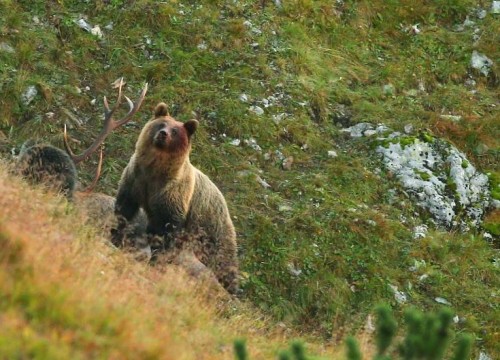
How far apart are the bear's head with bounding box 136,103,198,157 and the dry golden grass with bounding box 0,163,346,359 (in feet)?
7.26

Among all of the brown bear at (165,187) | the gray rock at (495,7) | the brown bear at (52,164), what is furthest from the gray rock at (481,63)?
the brown bear at (52,164)

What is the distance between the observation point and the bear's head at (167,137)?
10.4 m

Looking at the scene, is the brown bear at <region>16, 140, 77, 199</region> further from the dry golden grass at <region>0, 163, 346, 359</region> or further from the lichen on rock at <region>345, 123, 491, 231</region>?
the lichen on rock at <region>345, 123, 491, 231</region>

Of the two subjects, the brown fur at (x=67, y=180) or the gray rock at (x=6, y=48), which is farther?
the gray rock at (x=6, y=48)

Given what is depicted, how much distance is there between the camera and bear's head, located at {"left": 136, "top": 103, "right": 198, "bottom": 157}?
10391 mm

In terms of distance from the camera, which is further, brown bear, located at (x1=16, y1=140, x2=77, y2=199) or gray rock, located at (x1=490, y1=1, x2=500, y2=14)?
gray rock, located at (x1=490, y1=1, x2=500, y2=14)

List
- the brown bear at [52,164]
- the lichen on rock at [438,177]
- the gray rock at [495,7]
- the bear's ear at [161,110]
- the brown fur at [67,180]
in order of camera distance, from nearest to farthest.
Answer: the brown fur at [67,180] → the brown bear at [52,164] → the bear's ear at [161,110] → the lichen on rock at [438,177] → the gray rock at [495,7]

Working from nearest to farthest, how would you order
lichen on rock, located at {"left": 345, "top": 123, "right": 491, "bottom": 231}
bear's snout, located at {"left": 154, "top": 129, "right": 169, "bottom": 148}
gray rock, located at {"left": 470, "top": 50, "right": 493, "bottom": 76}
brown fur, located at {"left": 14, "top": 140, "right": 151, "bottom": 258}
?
1. brown fur, located at {"left": 14, "top": 140, "right": 151, "bottom": 258}
2. bear's snout, located at {"left": 154, "top": 129, "right": 169, "bottom": 148}
3. lichen on rock, located at {"left": 345, "top": 123, "right": 491, "bottom": 231}
4. gray rock, located at {"left": 470, "top": 50, "right": 493, "bottom": 76}

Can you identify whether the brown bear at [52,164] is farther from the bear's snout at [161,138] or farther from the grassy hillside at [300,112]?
the grassy hillside at [300,112]

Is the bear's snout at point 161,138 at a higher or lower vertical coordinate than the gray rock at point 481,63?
lower

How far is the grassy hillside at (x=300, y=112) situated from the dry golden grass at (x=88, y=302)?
3187 millimetres

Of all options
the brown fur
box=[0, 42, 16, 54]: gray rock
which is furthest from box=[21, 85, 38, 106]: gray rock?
the brown fur

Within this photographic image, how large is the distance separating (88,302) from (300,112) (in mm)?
8743

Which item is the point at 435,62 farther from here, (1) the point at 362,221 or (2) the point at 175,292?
(2) the point at 175,292
